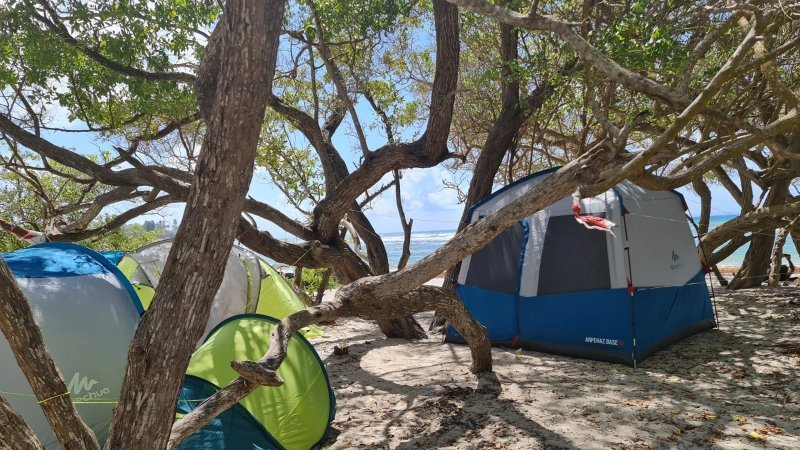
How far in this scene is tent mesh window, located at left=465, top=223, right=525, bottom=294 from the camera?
5863mm

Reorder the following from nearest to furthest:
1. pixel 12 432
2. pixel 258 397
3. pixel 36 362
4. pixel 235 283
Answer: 1. pixel 12 432
2. pixel 36 362
3. pixel 258 397
4. pixel 235 283

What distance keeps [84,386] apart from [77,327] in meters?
0.40

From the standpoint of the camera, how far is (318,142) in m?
6.38

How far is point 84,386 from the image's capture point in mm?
3490

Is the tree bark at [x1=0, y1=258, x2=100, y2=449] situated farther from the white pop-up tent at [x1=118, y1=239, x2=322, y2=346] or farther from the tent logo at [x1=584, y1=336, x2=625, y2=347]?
the tent logo at [x1=584, y1=336, x2=625, y2=347]

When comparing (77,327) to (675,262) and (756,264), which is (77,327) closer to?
(675,262)

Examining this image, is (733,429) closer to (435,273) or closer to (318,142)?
(435,273)

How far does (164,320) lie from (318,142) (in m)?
4.59

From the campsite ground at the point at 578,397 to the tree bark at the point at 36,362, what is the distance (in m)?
1.97

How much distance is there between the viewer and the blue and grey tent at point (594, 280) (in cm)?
517

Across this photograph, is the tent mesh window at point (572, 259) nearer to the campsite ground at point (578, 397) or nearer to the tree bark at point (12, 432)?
the campsite ground at point (578, 397)

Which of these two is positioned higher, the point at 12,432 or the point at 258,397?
the point at 12,432

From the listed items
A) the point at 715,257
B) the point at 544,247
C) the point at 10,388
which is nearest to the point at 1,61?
the point at 10,388

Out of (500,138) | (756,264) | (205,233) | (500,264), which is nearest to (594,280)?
(500,264)
